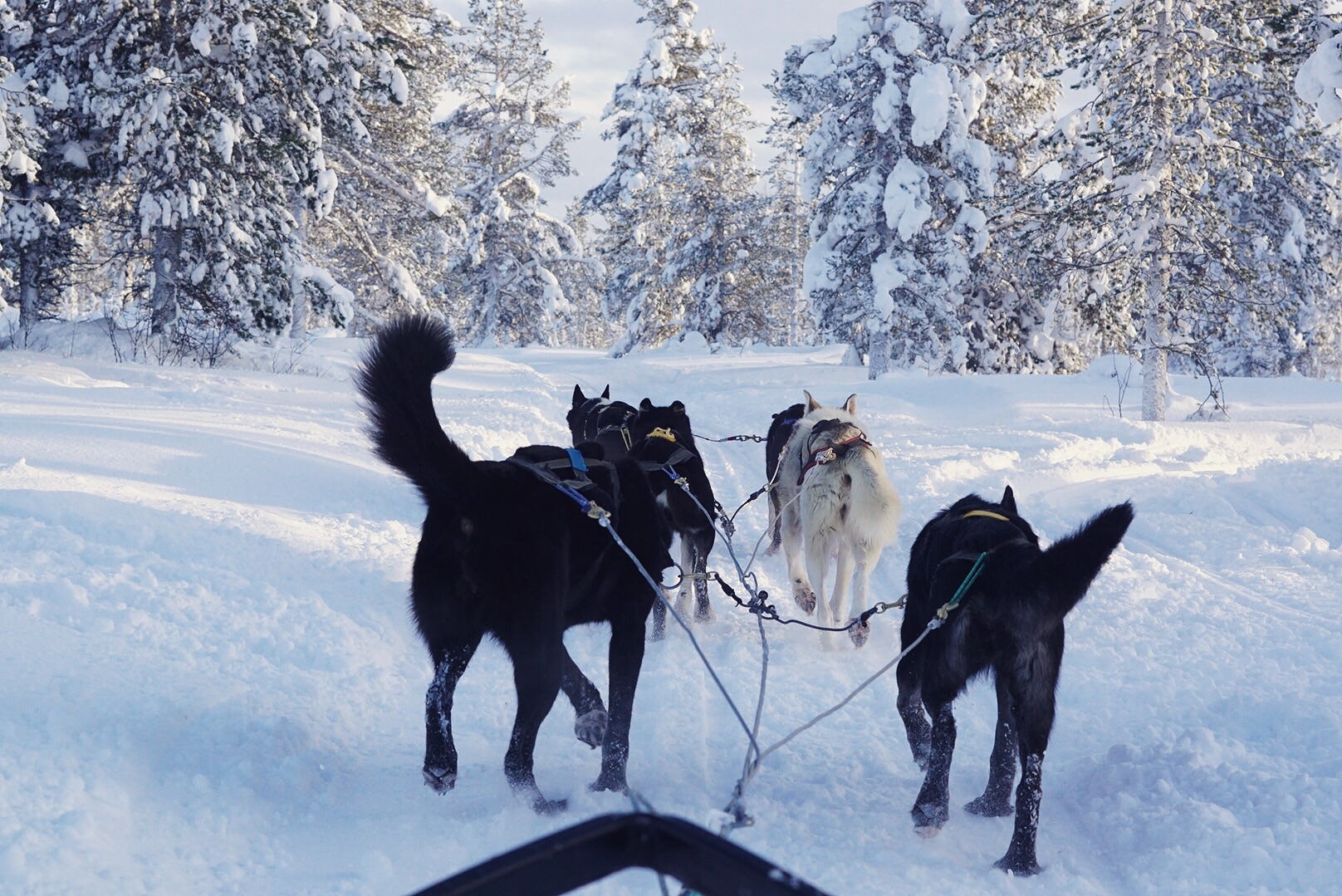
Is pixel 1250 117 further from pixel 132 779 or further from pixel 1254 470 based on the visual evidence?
pixel 132 779

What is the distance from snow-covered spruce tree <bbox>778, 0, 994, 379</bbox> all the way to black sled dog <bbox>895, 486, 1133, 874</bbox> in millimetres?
17744

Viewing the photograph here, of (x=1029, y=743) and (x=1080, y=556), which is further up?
(x=1080, y=556)

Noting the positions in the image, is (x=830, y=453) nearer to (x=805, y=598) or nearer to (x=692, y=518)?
(x=805, y=598)

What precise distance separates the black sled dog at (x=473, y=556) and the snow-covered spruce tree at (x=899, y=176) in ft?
59.1

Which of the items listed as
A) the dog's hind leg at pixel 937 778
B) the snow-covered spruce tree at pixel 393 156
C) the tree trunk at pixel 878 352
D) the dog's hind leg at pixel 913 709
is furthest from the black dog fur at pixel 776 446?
the tree trunk at pixel 878 352

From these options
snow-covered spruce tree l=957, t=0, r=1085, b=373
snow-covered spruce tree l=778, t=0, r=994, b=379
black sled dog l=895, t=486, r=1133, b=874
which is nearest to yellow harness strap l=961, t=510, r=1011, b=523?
black sled dog l=895, t=486, r=1133, b=874

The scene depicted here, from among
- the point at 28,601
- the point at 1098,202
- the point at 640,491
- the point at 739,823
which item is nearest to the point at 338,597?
the point at 28,601

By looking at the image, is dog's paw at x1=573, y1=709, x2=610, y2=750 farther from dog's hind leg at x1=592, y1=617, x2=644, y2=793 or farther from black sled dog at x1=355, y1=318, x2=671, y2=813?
black sled dog at x1=355, y1=318, x2=671, y2=813

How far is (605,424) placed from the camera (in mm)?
7809

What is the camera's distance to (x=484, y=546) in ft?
11.1

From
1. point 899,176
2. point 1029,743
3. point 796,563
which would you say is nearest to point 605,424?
point 796,563

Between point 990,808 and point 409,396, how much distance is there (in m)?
2.63

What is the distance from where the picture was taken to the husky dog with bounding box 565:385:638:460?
24.1ft

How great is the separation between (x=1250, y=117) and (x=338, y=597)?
73.6 ft
